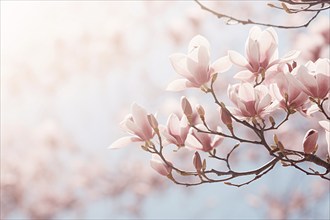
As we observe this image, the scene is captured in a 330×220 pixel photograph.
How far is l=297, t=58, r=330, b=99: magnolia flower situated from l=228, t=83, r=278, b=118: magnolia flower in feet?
0.30

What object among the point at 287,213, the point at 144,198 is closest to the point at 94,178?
the point at 144,198

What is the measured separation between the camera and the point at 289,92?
50.9 inches

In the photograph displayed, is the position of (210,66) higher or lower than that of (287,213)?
higher

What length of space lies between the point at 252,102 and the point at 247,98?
15 millimetres

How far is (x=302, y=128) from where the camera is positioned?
5684 mm

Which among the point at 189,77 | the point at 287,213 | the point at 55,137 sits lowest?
the point at 287,213

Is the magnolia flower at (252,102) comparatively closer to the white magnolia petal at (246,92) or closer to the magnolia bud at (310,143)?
the white magnolia petal at (246,92)

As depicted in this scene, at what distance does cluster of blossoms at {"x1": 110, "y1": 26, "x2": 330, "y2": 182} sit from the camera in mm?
1290

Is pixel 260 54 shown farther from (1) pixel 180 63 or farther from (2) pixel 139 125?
(2) pixel 139 125

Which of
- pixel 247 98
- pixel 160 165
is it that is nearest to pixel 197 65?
pixel 247 98

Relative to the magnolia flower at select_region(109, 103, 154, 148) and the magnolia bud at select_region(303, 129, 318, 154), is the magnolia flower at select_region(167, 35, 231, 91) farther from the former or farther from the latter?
the magnolia bud at select_region(303, 129, 318, 154)

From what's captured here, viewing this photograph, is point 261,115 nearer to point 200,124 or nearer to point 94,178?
point 200,124

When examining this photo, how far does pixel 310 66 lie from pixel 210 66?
9.5 inches

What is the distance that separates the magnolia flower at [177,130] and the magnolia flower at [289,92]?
0.77 ft
